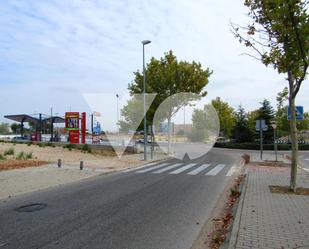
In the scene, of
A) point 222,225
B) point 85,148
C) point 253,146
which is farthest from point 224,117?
point 222,225

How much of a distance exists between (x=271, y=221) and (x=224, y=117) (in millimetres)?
49077

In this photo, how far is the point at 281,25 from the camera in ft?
26.7

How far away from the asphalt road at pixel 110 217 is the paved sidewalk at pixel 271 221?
83 cm

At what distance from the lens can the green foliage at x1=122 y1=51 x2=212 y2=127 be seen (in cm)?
2741

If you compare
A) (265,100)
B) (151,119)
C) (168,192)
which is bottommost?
(168,192)

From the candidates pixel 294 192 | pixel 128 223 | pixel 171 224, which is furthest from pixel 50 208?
pixel 294 192

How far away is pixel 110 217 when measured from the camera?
654 cm

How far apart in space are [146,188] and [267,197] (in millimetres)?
3921

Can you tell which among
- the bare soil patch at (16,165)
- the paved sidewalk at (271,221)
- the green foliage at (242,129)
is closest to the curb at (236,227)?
the paved sidewalk at (271,221)

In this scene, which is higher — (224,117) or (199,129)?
(224,117)

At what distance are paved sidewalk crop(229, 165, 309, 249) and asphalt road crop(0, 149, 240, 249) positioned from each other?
834 mm

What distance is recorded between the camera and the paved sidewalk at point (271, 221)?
470 cm

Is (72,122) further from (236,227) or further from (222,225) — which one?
(236,227)

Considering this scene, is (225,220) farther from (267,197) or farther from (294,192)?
(294,192)
